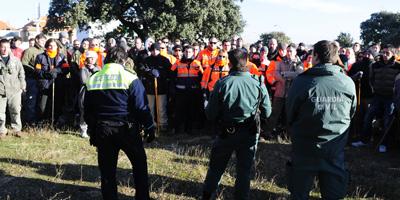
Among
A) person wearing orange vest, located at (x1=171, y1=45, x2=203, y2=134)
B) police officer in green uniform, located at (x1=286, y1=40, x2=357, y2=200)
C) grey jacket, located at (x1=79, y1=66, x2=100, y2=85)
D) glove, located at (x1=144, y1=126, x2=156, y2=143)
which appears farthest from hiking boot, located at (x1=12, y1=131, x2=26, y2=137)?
police officer in green uniform, located at (x1=286, y1=40, x2=357, y2=200)

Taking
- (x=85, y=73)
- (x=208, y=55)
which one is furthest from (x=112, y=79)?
(x=208, y=55)

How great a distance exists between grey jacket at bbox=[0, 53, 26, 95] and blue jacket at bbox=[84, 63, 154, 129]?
4558 mm

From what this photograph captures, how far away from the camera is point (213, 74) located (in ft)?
28.8

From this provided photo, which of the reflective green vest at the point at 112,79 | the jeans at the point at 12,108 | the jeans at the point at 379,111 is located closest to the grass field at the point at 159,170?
the jeans at the point at 12,108

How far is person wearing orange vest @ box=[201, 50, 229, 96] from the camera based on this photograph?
28.7 ft

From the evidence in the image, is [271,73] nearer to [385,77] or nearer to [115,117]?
[385,77]

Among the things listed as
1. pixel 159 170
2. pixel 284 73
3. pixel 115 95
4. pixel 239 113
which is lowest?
pixel 159 170

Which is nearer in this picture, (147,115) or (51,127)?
(147,115)

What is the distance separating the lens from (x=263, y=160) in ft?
24.1

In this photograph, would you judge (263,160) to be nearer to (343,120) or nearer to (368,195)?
(368,195)

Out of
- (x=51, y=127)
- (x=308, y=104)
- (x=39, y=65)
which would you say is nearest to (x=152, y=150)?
(x=51, y=127)

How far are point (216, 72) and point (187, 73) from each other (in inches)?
31.7

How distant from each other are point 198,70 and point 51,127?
3487 mm

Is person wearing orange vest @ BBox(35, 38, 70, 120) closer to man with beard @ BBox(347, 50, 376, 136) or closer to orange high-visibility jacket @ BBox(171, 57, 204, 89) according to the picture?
orange high-visibility jacket @ BBox(171, 57, 204, 89)
